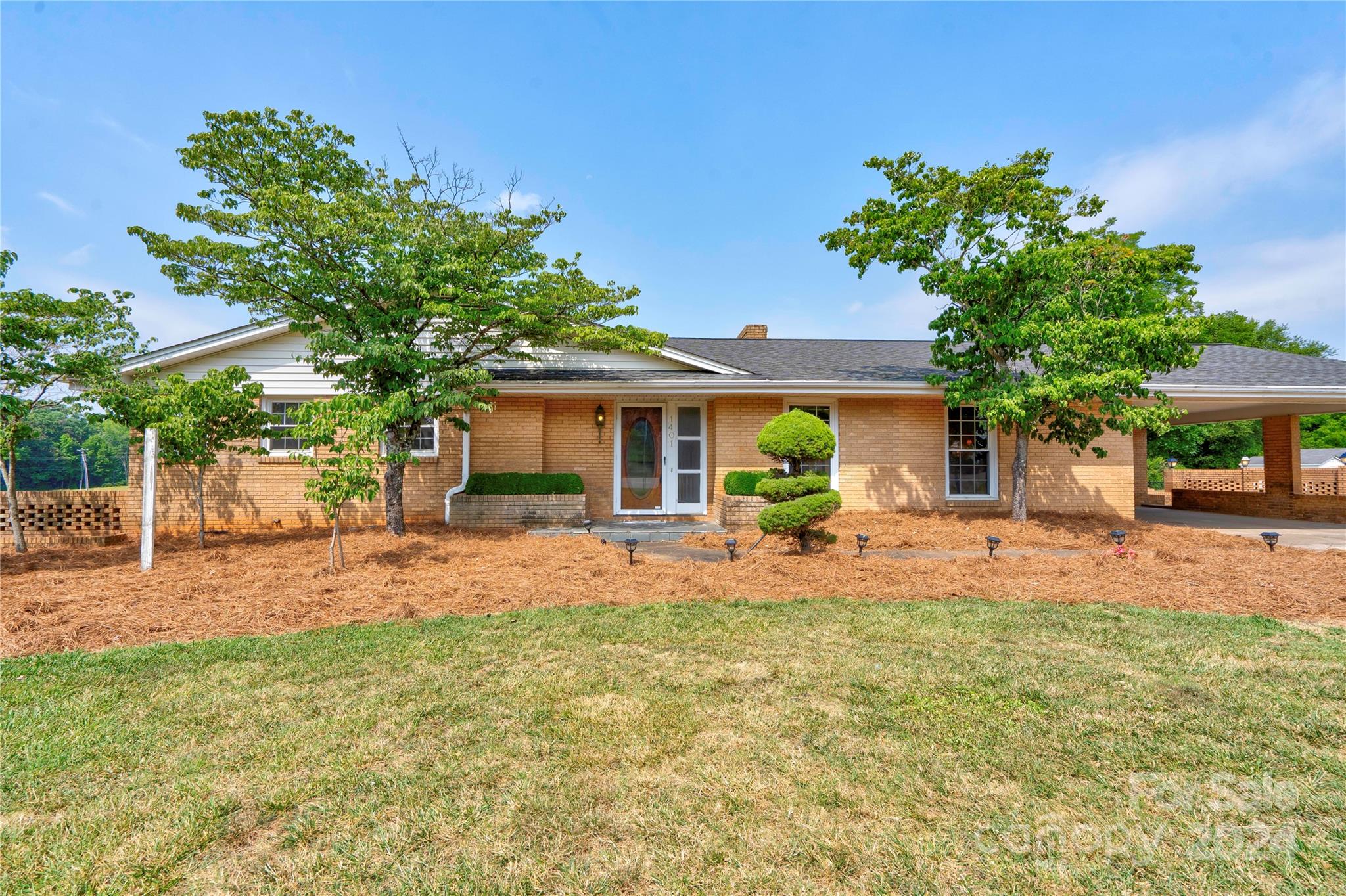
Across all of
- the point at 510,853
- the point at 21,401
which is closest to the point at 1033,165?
the point at 510,853

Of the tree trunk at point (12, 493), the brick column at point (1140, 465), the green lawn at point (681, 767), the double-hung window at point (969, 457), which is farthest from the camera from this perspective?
the brick column at point (1140, 465)

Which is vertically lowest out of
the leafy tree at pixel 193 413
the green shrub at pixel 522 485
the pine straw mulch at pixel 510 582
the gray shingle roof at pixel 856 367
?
the pine straw mulch at pixel 510 582

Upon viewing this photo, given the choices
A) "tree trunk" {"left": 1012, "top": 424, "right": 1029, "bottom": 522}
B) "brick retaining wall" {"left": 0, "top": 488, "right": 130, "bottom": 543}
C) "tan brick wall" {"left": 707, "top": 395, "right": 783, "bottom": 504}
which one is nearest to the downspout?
"tan brick wall" {"left": 707, "top": 395, "right": 783, "bottom": 504}

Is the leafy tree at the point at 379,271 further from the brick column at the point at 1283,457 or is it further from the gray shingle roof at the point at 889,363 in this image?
the brick column at the point at 1283,457

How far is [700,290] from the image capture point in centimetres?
1639

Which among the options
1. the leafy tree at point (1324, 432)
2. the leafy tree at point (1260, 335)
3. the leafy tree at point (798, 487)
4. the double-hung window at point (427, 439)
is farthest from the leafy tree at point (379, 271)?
the leafy tree at point (1324, 432)

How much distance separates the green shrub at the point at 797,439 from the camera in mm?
7672

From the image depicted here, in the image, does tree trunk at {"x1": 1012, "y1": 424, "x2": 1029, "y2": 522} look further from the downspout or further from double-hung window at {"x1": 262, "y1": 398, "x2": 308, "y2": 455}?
double-hung window at {"x1": 262, "y1": 398, "x2": 308, "y2": 455}

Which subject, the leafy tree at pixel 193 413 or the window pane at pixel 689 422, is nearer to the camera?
the leafy tree at pixel 193 413

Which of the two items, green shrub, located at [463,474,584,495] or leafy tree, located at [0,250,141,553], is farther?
green shrub, located at [463,474,584,495]

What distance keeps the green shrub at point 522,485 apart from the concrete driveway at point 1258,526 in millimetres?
11609

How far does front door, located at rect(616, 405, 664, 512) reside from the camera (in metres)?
11.9

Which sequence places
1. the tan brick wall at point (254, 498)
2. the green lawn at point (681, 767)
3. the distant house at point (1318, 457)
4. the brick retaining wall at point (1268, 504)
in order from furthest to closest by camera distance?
the distant house at point (1318, 457), the brick retaining wall at point (1268, 504), the tan brick wall at point (254, 498), the green lawn at point (681, 767)

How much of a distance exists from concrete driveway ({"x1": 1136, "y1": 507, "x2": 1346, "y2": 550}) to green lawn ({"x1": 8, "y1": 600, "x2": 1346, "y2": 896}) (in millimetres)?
6962
